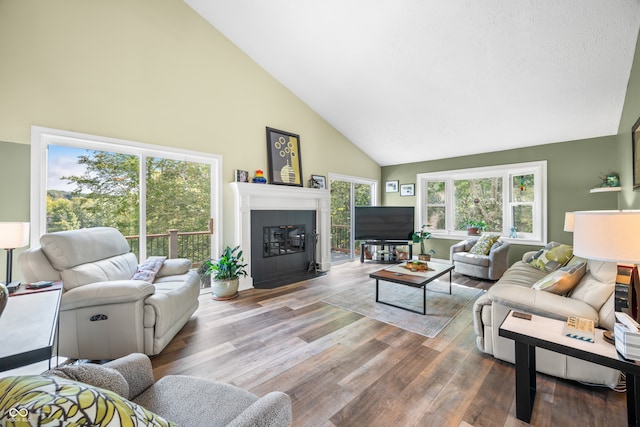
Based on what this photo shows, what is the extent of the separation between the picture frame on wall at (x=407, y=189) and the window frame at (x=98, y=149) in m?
4.42

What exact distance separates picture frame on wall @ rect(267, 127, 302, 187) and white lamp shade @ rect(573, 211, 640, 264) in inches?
152

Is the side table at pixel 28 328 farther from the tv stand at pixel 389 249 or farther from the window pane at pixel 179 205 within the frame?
the tv stand at pixel 389 249

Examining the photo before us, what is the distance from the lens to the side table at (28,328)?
1014mm

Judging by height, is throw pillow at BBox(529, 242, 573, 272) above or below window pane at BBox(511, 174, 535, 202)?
below

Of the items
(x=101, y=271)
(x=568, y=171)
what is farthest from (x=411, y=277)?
(x=568, y=171)

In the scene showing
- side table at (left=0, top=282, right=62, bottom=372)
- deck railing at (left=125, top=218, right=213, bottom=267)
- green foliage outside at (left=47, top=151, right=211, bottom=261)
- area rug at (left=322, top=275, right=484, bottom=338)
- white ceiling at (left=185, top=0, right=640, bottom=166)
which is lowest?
area rug at (left=322, top=275, right=484, bottom=338)

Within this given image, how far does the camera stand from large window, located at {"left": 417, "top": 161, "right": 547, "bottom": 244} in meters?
4.98

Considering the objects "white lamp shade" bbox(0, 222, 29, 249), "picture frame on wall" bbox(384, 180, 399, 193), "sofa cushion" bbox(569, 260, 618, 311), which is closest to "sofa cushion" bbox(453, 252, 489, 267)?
"picture frame on wall" bbox(384, 180, 399, 193)

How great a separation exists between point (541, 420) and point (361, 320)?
1647 millimetres

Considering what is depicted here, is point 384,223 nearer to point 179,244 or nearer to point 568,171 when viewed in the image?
point 568,171

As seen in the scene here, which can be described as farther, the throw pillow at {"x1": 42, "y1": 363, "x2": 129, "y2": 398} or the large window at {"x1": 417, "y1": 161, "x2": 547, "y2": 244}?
the large window at {"x1": 417, "y1": 161, "x2": 547, "y2": 244}

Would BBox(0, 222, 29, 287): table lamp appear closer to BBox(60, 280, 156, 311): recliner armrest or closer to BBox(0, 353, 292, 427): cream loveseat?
BBox(60, 280, 156, 311): recliner armrest

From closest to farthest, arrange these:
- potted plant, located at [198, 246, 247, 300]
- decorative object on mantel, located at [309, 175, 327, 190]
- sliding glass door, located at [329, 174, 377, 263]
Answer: potted plant, located at [198, 246, 247, 300] → decorative object on mantel, located at [309, 175, 327, 190] → sliding glass door, located at [329, 174, 377, 263]

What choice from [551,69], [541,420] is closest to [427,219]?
[551,69]
